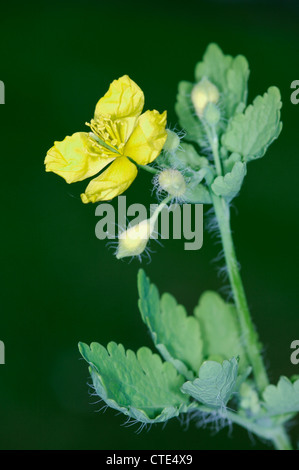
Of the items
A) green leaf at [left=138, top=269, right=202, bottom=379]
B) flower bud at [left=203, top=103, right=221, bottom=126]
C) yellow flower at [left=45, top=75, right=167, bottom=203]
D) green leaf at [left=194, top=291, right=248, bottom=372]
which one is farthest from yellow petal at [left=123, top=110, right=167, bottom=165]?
green leaf at [left=194, top=291, right=248, bottom=372]

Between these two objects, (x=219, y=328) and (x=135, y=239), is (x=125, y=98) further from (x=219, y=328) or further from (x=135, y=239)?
(x=219, y=328)

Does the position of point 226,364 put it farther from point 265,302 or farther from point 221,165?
point 265,302

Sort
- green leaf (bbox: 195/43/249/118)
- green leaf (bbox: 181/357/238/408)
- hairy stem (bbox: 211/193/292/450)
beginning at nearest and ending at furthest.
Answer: green leaf (bbox: 181/357/238/408) < hairy stem (bbox: 211/193/292/450) < green leaf (bbox: 195/43/249/118)

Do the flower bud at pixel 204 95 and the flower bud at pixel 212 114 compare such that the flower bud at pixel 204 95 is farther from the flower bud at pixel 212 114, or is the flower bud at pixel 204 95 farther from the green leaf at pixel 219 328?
the green leaf at pixel 219 328

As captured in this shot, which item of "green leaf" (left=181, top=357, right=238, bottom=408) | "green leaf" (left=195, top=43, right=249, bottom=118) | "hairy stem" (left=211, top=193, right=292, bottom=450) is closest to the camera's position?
"green leaf" (left=181, top=357, right=238, bottom=408)

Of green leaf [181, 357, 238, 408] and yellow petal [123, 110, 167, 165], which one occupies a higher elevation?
yellow petal [123, 110, 167, 165]

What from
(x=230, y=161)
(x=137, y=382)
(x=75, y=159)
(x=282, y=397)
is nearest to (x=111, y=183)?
(x=75, y=159)

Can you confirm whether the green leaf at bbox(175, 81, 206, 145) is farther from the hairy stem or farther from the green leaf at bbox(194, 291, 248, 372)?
the green leaf at bbox(194, 291, 248, 372)

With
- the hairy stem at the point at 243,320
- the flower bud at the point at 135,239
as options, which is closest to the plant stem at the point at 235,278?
the hairy stem at the point at 243,320
